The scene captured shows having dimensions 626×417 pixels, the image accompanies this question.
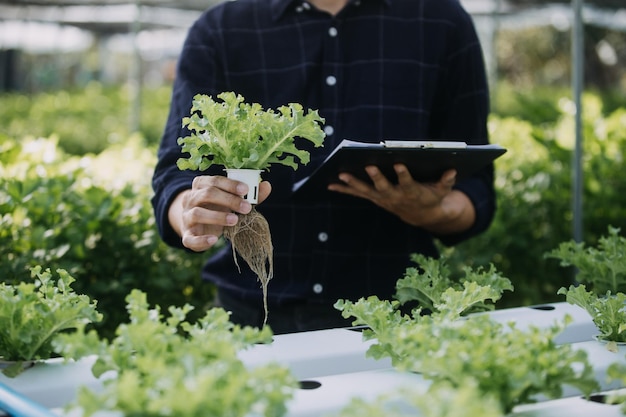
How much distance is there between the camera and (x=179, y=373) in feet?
4.14

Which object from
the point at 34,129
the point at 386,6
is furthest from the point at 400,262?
the point at 34,129

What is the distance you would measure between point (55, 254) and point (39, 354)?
1.43m

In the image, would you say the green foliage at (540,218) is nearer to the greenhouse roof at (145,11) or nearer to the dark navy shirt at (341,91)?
the dark navy shirt at (341,91)

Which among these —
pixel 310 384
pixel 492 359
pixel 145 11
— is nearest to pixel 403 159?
pixel 310 384

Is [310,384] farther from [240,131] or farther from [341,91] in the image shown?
[341,91]

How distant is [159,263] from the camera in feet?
11.8

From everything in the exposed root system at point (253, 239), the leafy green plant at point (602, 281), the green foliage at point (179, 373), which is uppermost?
the exposed root system at point (253, 239)

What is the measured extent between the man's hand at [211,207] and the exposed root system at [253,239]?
0.09ft

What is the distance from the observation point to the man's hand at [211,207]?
191cm

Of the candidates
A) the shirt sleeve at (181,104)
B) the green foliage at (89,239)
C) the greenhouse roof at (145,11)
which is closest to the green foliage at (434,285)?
the shirt sleeve at (181,104)

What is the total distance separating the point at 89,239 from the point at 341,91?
132 centimetres

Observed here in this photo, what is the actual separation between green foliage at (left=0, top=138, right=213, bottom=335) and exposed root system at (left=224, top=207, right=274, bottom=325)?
130cm

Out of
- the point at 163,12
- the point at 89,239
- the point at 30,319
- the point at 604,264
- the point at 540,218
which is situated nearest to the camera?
the point at 30,319

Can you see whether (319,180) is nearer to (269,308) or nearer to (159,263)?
(269,308)
